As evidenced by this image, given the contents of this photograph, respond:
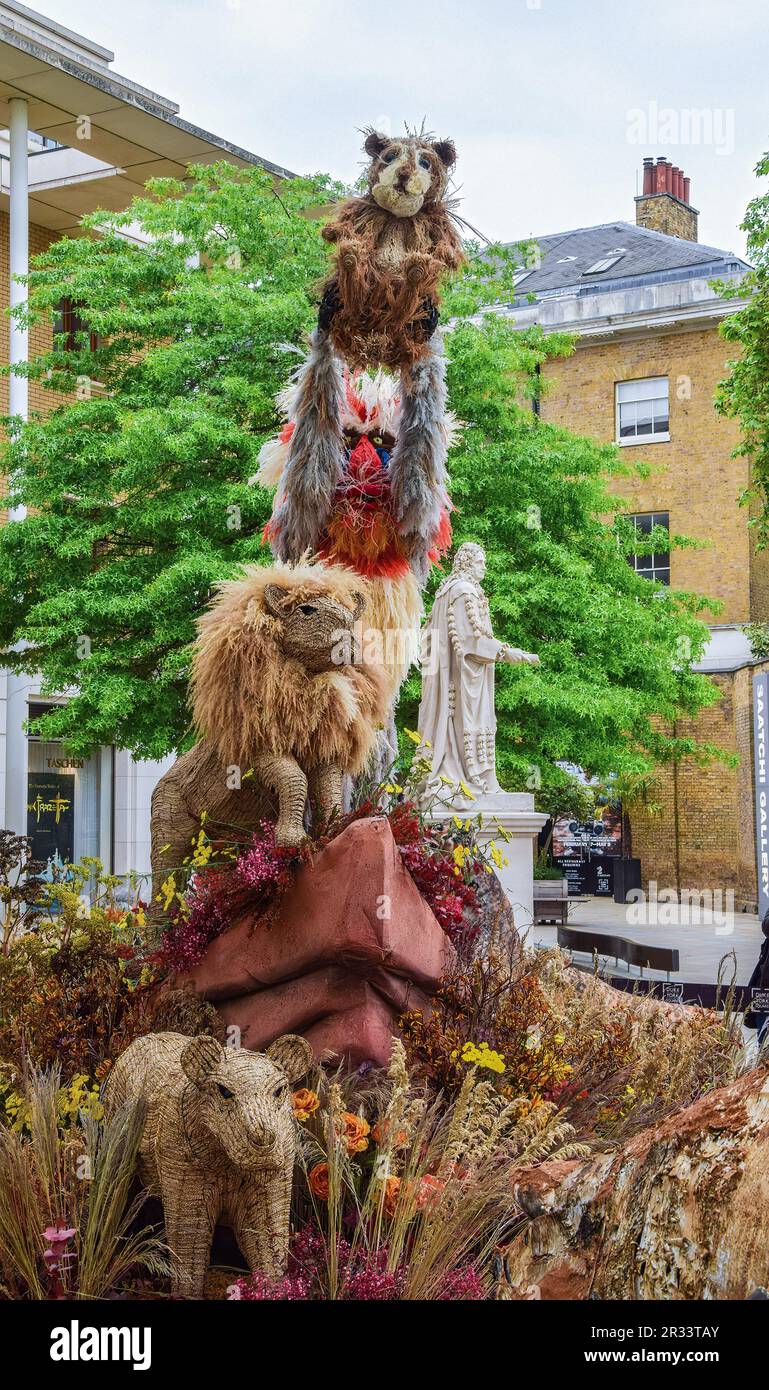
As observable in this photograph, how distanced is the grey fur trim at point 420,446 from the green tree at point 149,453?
818cm

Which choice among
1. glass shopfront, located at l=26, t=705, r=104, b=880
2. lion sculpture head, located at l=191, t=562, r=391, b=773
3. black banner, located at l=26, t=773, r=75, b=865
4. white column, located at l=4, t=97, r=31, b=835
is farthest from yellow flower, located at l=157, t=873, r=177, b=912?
black banner, located at l=26, t=773, r=75, b=865

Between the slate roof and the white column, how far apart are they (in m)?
13.5

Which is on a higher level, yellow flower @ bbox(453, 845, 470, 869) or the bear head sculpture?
the bear head sculpture

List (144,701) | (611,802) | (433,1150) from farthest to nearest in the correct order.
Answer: (611,802), (144,701), (433,1150)

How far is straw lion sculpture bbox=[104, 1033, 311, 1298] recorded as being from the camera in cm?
334

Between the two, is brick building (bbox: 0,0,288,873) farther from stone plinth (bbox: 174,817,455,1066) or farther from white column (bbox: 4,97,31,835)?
stone plinth (bbox: 174,817,455,1066)

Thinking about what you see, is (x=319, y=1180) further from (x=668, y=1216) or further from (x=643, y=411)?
(x=643, y=411)

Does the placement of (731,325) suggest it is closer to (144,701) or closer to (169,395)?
(169,395)

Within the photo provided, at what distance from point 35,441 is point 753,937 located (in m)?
13.2

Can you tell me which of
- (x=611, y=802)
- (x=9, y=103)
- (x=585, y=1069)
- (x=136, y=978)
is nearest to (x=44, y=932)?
(x=136, y=978)

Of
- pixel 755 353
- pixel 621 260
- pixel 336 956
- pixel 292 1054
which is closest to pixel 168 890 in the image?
pixel 336 956

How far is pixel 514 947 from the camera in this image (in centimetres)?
534

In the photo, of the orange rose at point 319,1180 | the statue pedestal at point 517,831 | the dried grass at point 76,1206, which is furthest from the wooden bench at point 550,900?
the dried grass at point 76,1206

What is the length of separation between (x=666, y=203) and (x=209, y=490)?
2294 cm
